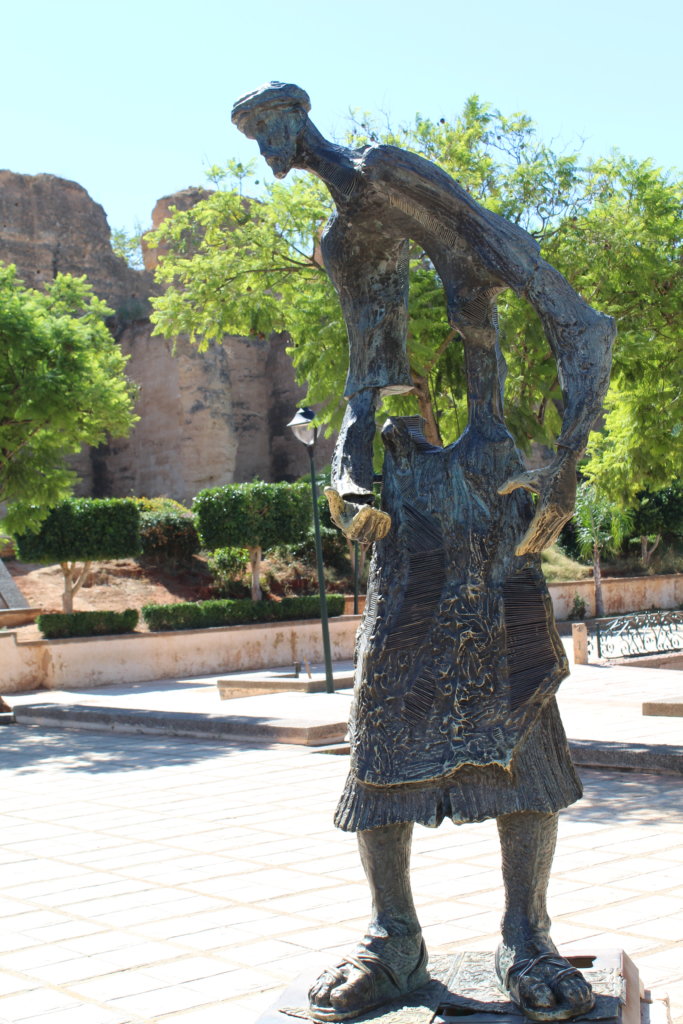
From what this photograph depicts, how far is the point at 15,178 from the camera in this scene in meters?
36.1

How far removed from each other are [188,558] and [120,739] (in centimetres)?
1479

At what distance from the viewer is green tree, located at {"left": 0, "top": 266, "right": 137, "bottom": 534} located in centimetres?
1252

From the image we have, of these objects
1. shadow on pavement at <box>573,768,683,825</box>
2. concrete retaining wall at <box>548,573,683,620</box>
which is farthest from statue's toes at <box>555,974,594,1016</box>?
concrete retaining wall at <box>548,573,683,620</box>

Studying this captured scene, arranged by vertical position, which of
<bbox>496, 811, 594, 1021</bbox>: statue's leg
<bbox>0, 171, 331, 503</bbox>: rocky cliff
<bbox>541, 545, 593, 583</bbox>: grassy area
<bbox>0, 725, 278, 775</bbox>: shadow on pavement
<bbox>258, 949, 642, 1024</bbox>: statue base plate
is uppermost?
<bbox>0, 171, 331, 503</bbox>: rocky cliff

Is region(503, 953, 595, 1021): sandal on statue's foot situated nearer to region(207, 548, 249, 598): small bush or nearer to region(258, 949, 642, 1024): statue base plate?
region(258, 949, 642, 1024): statue base plate

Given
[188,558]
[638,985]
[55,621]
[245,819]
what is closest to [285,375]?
[188,558]

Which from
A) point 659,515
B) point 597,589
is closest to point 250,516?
point 597,589

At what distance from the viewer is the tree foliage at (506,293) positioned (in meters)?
8.91

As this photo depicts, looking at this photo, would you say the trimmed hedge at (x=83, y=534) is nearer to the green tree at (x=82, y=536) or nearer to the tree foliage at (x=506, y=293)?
the green tree at (x=82, y=536)

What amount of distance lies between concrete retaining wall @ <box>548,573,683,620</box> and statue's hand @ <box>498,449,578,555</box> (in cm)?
→ 2325

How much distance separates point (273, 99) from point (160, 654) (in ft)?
54.3

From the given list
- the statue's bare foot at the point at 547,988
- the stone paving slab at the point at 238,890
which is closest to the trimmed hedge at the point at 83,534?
the stone paving slab at the point at 238,890

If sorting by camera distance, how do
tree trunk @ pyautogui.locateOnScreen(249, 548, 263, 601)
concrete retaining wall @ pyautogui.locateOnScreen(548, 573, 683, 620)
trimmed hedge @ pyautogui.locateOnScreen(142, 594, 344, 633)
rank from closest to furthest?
trimmed hedge @ pyautogui.locateOnScreen(142, 594, 344, 633) → tree trunk @ pyautogui.locateOnScreen(249, 548, 263, 601) → concrete retaining wall @ pyautogui.locateOnScreen(548, 573, 683, 620)

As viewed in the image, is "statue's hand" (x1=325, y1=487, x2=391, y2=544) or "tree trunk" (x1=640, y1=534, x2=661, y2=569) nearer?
"statue's hand" (x1=325, y1=487, x2=391, y2=544)
